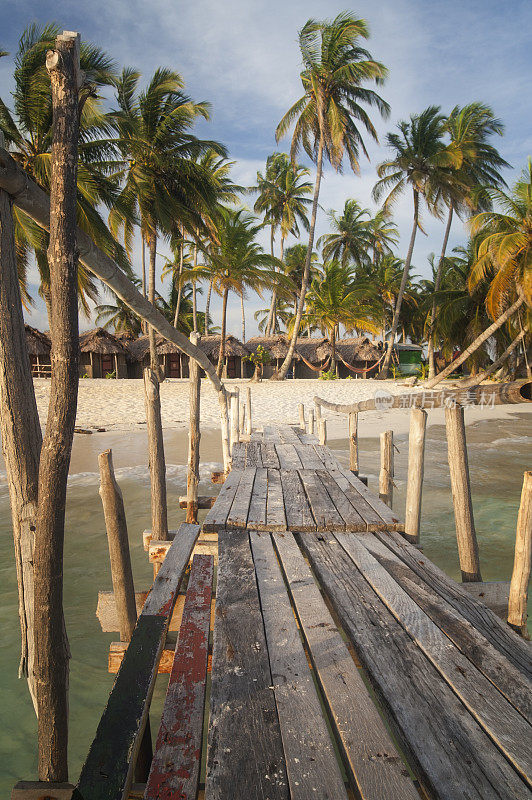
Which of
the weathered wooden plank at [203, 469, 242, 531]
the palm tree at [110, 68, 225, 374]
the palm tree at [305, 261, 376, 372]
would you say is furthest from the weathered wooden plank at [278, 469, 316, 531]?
the palm tree at [305, 261, 376, 372]

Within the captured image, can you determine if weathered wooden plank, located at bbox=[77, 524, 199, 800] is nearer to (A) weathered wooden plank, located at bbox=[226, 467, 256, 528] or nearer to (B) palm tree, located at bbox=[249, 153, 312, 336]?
(A) weathered wooden plank, located at bbox=[226, 467, 256, 528]

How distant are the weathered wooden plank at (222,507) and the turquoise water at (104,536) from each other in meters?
1.37

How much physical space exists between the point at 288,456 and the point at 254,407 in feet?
34.8

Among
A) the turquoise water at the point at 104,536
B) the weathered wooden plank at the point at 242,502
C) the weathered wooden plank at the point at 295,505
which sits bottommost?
the turquoise water at the point at 104,536

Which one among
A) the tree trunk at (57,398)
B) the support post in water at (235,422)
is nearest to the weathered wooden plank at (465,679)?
the tree trunk at (57,398)

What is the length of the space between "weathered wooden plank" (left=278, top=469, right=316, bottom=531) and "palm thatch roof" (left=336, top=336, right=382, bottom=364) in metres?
27.7

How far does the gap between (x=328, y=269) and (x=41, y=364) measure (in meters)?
16.6

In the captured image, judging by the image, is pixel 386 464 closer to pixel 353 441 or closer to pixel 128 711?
pixel 353 441

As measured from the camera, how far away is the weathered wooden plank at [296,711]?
1142mm

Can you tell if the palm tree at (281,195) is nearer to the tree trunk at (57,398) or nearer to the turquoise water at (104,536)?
the turquoise water at (104,536)

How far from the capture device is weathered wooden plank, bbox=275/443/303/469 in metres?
4.82

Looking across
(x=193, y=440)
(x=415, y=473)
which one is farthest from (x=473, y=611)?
(x=193, y=440)

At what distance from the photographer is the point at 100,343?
2580 cm

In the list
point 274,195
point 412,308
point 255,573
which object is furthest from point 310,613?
point 412,308
